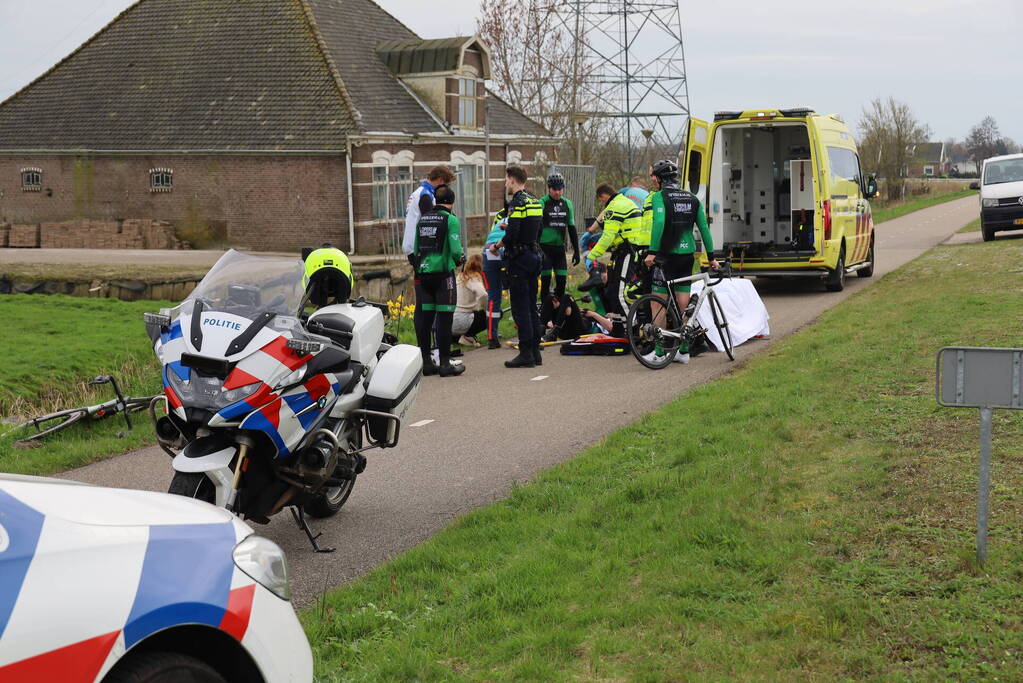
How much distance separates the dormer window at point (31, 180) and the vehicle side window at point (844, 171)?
98.9 feet

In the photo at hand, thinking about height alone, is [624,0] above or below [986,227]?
above

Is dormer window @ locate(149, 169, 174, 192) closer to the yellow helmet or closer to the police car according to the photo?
the yellow helmet

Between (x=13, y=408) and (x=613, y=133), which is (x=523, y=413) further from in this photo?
(x=613, y=133)

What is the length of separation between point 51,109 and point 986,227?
31.1 metres

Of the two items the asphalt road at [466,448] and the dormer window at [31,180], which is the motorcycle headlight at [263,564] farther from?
the dormer window at [31,180]

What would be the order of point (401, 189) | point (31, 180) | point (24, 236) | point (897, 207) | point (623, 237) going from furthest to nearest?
1. point (897, 207)
2. point (31, 180)
3. point (24, 236)
4. point (401, 189)
5. point (623, 237)

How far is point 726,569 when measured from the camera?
5223mm

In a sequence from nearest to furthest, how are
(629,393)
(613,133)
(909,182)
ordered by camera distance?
(629,393)
(613,133)
(909,182)

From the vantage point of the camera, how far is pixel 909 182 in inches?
2751

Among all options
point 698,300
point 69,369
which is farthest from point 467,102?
point 698,300

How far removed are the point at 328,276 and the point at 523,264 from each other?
208 inches

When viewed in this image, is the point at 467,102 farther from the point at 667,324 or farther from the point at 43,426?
the point at 43,426

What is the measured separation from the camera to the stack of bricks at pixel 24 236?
130ft

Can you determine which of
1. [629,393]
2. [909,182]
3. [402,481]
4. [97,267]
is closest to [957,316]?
[629,393]
